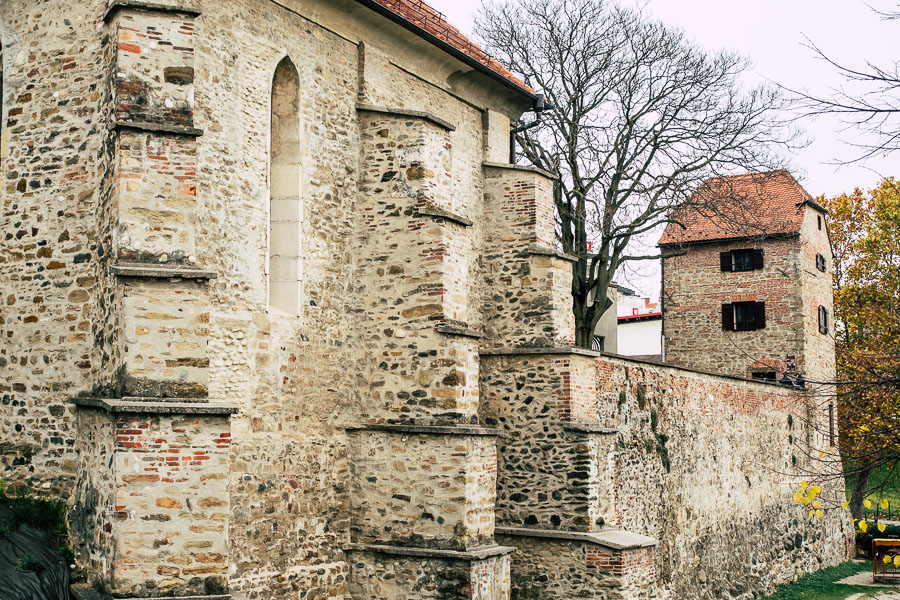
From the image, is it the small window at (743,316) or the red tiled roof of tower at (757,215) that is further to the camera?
the small window at (743,316)

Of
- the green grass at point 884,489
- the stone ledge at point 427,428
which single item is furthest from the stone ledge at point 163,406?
the green grass at point 884,489

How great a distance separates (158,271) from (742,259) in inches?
1007

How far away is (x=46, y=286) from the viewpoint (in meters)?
10.5

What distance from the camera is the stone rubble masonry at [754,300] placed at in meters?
30.4

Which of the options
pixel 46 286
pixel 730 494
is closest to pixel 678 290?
pixel 730 494

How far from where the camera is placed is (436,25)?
51.5 ft

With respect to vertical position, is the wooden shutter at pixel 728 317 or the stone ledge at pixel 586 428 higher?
the wooden shutter at pixel 728 317

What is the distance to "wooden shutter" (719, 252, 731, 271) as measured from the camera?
1243 inches

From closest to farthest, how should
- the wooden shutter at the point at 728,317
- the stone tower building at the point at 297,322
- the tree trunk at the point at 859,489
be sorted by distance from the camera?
1. the stone tower building at the point at 297,322
2. the wooden shutter at the point at 728,317
3. the tree trunk at the point at 859,489

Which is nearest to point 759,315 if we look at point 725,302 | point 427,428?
point 725,302

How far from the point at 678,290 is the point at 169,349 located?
1005 inches

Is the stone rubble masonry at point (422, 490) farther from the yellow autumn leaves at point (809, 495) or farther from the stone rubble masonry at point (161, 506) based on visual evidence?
the yellow autumn leaves at point (809, 495)

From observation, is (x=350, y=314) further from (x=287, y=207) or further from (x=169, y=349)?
(x=169, y=349)

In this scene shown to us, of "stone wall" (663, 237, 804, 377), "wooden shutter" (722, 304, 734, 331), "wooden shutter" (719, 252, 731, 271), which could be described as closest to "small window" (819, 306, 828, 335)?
"stone wall" (663, 237, 804, 377)
